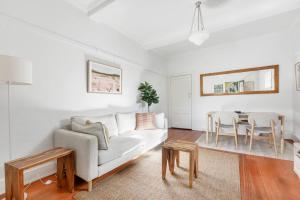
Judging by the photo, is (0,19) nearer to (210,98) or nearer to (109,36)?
(109,36)

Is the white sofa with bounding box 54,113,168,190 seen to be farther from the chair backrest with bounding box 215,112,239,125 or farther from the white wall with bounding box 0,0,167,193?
the chair backrest with bounding box 215,112,239,125

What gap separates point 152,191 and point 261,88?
3.99 m

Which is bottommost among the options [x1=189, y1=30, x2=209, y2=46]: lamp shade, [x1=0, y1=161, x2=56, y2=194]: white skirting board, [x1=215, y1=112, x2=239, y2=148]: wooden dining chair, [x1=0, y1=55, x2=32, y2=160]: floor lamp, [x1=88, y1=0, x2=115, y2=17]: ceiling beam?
[x1=0, y1=161, x2=56, y2=194]: white skirting board

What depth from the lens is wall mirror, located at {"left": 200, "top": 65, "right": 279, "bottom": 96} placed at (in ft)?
12.3

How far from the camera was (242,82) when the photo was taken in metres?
4.05

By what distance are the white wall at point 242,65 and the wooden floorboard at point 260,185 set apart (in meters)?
1.99

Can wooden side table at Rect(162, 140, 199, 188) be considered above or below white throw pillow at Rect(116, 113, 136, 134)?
below

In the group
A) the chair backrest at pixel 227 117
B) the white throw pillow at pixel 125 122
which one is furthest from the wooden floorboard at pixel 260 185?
the white throw pillow at pixel 125 122

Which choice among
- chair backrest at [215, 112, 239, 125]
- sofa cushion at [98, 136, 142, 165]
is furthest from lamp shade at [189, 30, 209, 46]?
sofa cushion at [98, 136, 142, 165]

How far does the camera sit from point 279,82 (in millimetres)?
3646

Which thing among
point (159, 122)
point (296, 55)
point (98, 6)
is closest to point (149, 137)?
point (159, 122)

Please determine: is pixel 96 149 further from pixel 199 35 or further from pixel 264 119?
pixel 264 119

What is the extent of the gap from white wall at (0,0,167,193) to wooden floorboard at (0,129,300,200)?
397 millimetres

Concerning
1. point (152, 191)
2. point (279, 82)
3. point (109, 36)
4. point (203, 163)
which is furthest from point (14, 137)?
point (279, 82)
